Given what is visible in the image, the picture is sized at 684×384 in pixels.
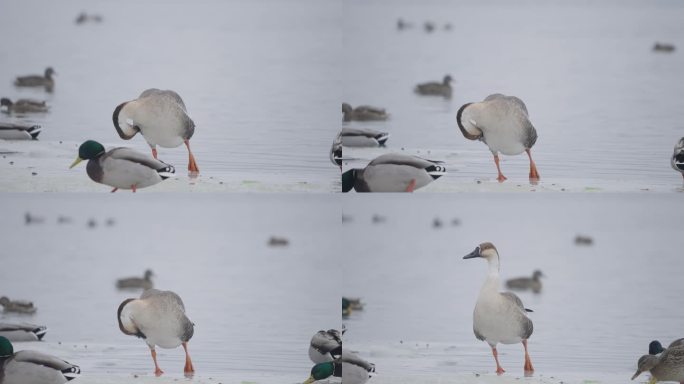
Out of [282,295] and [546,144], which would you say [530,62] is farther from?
[282,295]

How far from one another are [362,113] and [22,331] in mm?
1513

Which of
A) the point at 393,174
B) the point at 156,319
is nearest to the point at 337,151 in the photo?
the point at 393,174

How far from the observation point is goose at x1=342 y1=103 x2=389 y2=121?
6367 millimetres

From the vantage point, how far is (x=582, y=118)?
21.1 feet

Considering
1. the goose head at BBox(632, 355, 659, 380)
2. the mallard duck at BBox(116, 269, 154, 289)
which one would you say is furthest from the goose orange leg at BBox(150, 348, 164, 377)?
the goose head at BBox(632, 355, 659, 380)

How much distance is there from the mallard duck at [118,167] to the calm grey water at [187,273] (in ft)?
A: 0.22

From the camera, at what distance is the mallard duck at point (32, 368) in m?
6.30

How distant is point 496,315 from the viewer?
6.33m

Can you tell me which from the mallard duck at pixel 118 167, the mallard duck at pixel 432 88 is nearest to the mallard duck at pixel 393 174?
the mallard duck at pixel 432 88

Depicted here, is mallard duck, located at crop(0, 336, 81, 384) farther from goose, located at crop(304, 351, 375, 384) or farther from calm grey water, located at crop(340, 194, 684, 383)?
calm grey water, located at crop(340, 194, 684, 383)

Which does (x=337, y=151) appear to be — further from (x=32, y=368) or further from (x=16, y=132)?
(x=32, y=368)

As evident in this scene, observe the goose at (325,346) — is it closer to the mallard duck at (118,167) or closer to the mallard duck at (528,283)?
the mallard duck at (528,283)

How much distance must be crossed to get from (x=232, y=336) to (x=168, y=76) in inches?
39.9

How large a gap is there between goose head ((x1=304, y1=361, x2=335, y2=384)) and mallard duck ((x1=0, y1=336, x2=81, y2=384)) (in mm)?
874
